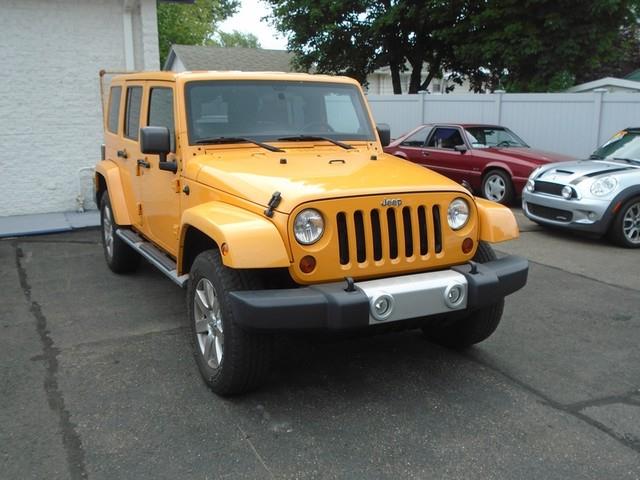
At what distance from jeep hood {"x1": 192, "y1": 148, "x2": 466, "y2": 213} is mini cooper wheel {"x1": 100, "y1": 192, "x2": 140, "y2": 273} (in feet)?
7.39

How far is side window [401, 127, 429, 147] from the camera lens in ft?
41.6

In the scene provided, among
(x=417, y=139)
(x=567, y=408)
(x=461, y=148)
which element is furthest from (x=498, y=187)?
(x=567, y=408)

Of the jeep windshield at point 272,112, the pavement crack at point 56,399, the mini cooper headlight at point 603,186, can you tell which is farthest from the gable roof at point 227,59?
the pavement crack at point 56,399

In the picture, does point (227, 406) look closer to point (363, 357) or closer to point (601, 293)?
point (363, 357)

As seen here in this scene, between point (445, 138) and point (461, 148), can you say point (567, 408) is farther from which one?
point (445, 138)

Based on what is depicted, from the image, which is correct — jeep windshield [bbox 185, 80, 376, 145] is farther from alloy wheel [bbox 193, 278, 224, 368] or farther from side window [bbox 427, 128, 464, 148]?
side window [bbox 427, 128, 464, 148]

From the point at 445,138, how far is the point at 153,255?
830 cm

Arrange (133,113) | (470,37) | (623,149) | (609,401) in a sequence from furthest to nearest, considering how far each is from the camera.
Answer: (470,37), (623,149), (133,113), (609,401)

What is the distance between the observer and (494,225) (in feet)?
12.8

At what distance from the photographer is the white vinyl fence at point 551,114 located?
42.2 ft

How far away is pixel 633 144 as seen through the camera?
8.70 m

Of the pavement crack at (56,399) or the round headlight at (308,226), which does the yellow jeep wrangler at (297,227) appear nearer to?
the round headlight at (308,226)

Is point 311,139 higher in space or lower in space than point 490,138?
higher

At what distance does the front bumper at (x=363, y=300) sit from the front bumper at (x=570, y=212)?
488 cm
